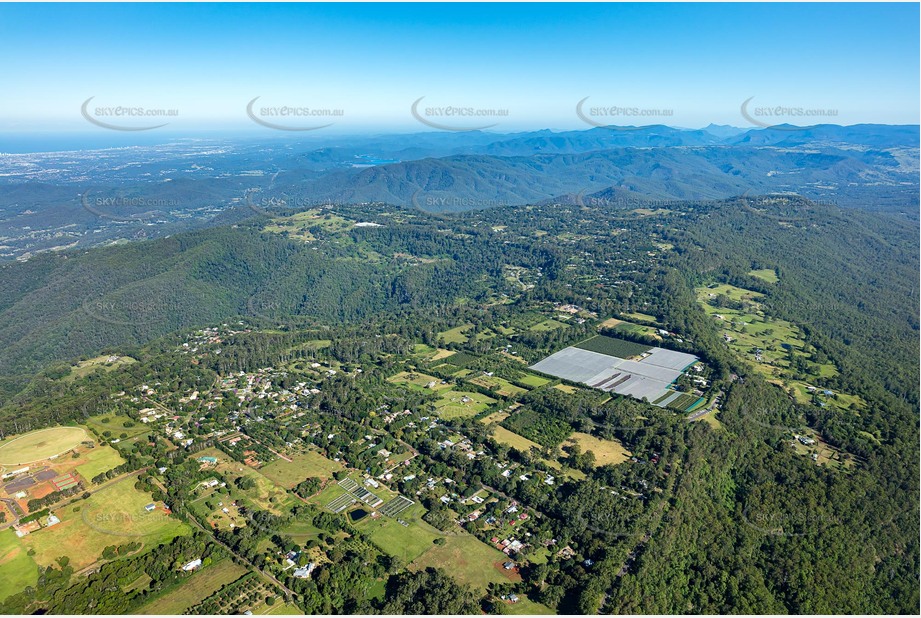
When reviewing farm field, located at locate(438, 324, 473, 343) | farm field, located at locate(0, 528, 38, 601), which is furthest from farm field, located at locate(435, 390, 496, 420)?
farm field, located at locate(0, 528, 38, 601)

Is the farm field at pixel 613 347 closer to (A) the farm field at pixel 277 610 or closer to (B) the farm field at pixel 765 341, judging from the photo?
(B) the farm field at pixel 765 341

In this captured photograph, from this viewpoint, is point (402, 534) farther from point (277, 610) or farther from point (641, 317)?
point (641, 317)

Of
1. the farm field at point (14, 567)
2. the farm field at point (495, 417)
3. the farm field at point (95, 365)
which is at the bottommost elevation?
the farm field at point (95, 365)

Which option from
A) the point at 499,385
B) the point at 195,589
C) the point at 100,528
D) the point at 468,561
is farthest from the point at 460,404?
the point at 100,528

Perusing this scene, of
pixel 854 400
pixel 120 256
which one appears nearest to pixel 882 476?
pixel 854 400

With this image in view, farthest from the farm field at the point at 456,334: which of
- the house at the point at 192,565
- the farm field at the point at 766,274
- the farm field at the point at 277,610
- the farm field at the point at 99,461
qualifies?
the farm field at the point at 766,274

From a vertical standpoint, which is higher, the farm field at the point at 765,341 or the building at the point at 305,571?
the farm field at the point at 765,341

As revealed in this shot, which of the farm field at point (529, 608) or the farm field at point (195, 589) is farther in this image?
the farm field at point (529, 608)
